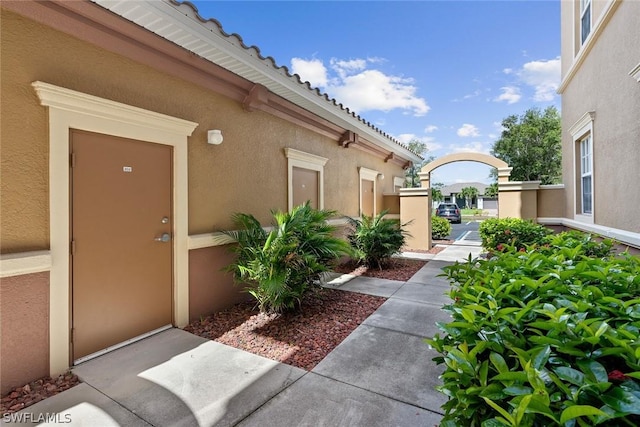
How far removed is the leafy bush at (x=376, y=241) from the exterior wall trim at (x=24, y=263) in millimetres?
5776

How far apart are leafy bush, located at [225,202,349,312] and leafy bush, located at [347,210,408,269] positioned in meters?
2.61

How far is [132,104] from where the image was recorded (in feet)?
12.1

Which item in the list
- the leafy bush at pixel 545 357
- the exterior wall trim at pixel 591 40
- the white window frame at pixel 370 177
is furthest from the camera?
the white window frame at pixel 370 177

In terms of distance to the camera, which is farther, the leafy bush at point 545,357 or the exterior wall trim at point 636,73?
the exterior wall trim at point 636,73

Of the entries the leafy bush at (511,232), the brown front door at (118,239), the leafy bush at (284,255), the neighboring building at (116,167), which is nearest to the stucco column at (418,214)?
the leafy bush at (511,232)

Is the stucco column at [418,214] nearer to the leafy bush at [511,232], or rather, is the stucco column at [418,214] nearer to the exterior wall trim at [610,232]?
the leafy bush at [511,232]

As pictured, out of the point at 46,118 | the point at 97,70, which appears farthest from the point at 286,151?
the point at 46,118

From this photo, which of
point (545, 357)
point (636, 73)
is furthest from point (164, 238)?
point (636, 73)

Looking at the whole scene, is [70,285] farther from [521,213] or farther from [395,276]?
[521,213]

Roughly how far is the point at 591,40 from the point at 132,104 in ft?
26.3

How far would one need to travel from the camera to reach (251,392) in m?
2.76

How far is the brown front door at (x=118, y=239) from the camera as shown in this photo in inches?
129

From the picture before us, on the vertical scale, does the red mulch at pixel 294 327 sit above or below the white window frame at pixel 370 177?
below

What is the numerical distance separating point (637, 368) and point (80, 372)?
Answer: 168 inches
